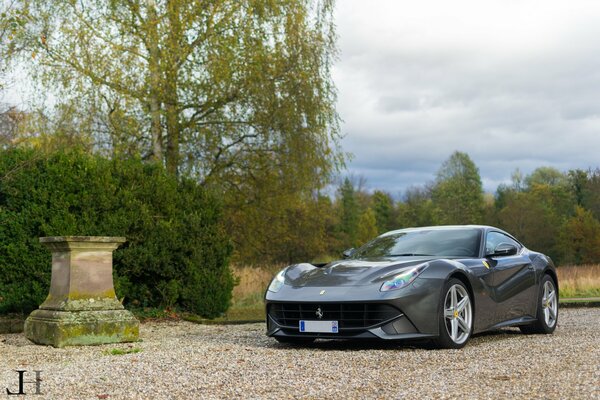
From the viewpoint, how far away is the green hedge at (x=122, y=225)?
11.3m

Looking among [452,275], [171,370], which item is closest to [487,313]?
[452,275]

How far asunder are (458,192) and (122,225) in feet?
204

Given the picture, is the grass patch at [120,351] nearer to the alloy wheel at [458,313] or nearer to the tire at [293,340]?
the tire at [293,340]

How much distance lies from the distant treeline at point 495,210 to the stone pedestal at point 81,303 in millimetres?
22809

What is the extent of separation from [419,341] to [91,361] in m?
3.37

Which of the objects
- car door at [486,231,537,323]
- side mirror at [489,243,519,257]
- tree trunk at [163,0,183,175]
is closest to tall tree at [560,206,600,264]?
tree trunk at [163,0,183,175]

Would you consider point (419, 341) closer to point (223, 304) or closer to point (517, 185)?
point (223, 304)

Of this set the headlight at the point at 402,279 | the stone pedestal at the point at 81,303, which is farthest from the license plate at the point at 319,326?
the stone pedestal at the point at 81,303

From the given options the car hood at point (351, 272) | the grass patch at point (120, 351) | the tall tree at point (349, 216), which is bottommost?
the grass patch at point (120, 351)

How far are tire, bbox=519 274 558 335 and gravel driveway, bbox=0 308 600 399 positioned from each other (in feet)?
1.24

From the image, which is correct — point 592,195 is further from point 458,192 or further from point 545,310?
point 545,310

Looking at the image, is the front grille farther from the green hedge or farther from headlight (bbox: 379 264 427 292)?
the green hedge

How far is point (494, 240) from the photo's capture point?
→ 31.5 ft

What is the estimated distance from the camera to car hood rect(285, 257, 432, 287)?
803cm
